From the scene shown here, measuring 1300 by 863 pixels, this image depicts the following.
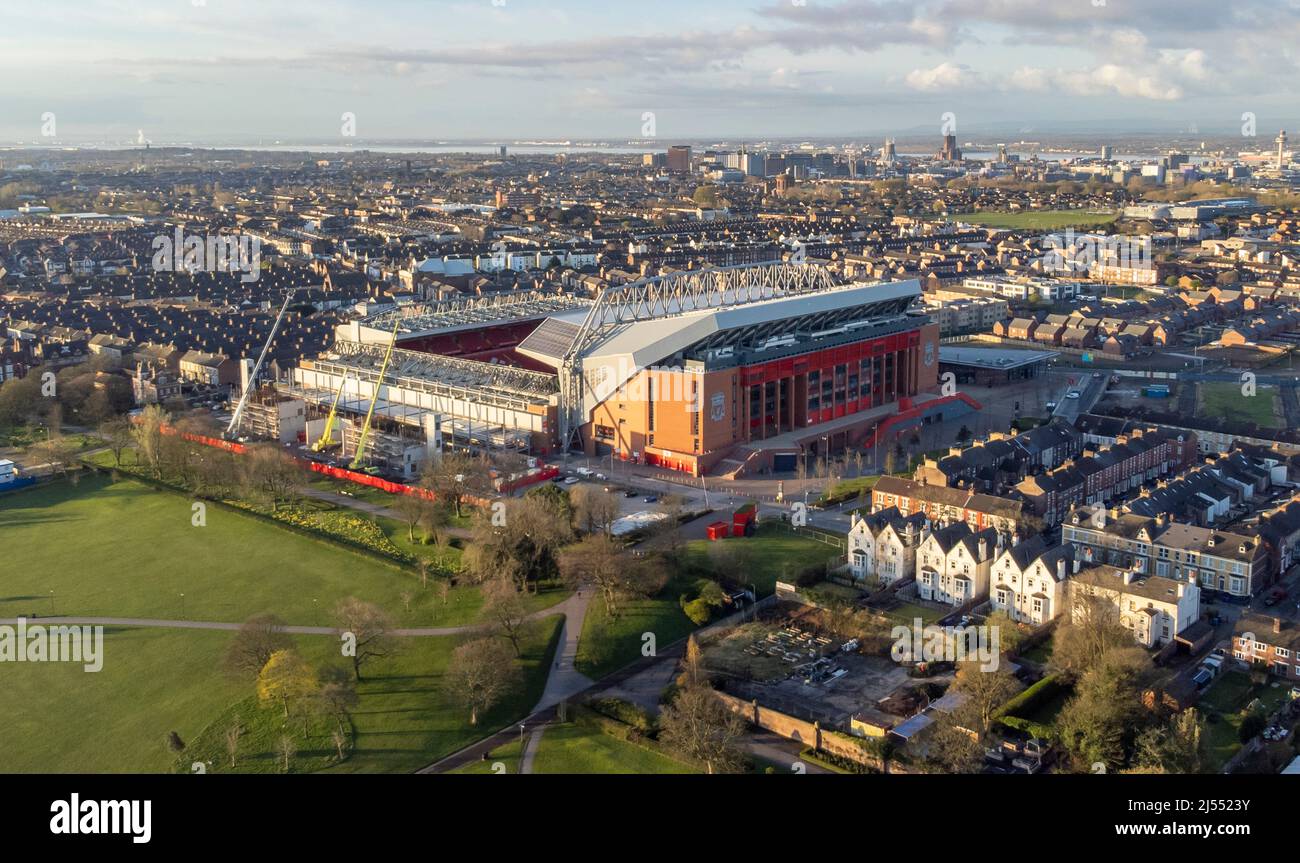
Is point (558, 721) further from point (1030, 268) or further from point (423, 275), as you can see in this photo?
point (1030, 268)

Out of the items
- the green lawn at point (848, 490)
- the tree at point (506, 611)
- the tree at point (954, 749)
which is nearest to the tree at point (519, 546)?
the tree at point (506, 611)

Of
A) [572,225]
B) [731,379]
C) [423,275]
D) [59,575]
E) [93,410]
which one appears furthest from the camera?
[572,225]

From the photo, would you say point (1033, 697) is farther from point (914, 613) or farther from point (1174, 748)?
point (914, 613)

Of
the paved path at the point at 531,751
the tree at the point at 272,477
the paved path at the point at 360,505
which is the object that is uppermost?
the tree at the point at 272,477

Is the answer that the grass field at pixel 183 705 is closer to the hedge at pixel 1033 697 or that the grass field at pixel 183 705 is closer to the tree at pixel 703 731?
the tree at pixel 703 731

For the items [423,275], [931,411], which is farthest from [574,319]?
[423,275]

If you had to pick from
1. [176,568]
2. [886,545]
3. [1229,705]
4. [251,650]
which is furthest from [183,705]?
[1229,705]
